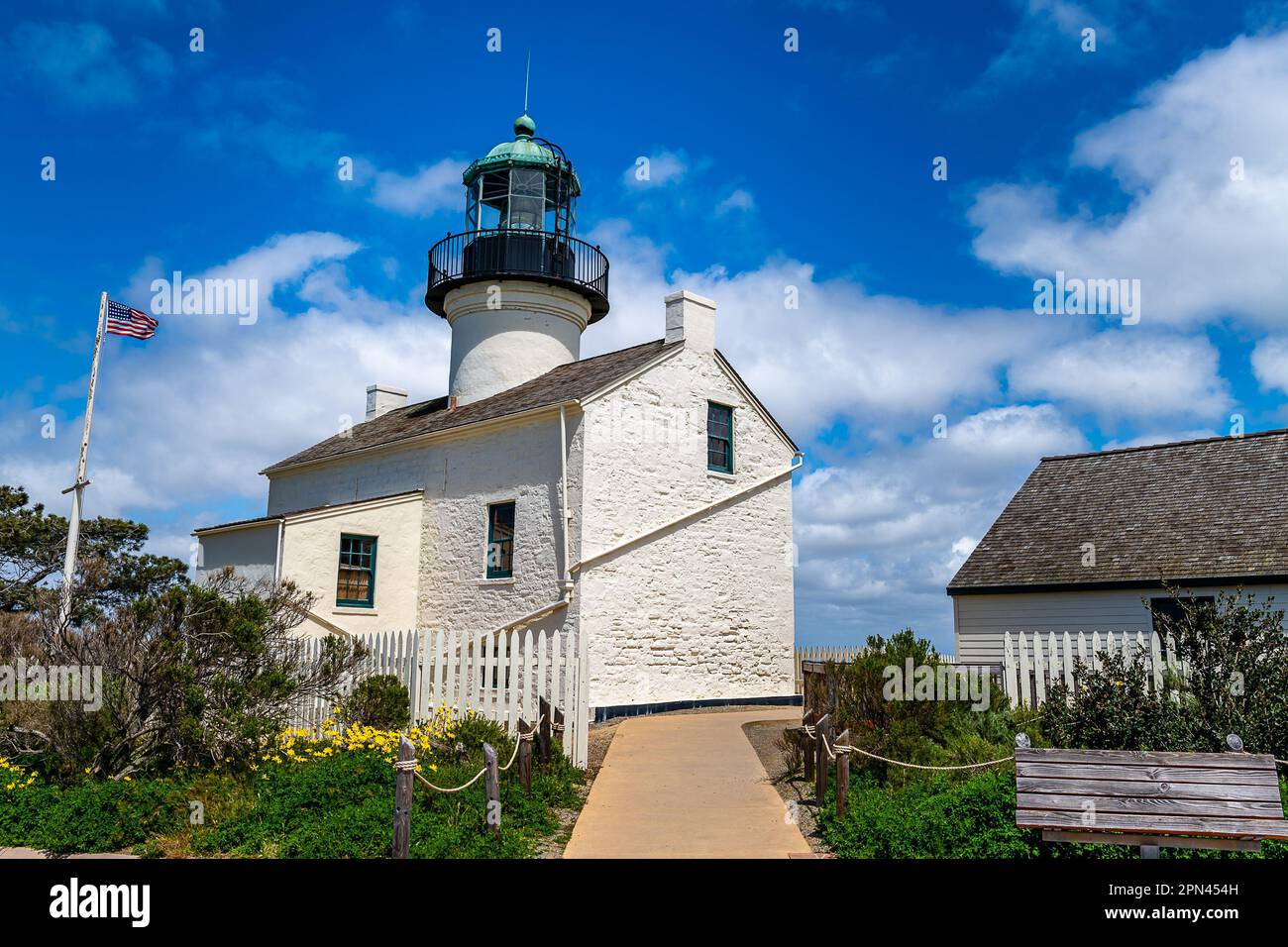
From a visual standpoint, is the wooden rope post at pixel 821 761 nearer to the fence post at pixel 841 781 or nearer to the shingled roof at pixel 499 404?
the fence post at pixel 841 781

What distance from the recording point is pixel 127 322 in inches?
649

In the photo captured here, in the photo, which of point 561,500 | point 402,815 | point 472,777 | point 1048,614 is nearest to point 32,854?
point 402,815

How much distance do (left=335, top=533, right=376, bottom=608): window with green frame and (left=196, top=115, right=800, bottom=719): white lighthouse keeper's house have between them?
0.11 ft

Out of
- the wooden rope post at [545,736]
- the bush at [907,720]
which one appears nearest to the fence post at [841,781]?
the bush at [907,720]

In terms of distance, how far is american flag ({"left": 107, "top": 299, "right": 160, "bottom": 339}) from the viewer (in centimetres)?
1638

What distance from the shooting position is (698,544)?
1928 cm

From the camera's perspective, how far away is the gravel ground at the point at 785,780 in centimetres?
888

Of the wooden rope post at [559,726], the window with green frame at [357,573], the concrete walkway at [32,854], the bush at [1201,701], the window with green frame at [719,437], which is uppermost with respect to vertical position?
the window with green frame at [719,437]

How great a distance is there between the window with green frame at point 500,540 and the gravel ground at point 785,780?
5607 millimetres

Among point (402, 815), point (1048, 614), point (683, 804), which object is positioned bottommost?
point (683, 804)

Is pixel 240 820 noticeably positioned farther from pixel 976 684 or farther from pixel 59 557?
pixel 59 557

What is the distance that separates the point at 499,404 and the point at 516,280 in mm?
3265

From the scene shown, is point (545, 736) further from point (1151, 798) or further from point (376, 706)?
point (1151, 798)

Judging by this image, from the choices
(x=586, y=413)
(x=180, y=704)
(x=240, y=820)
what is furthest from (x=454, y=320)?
(x=240, y=820)
